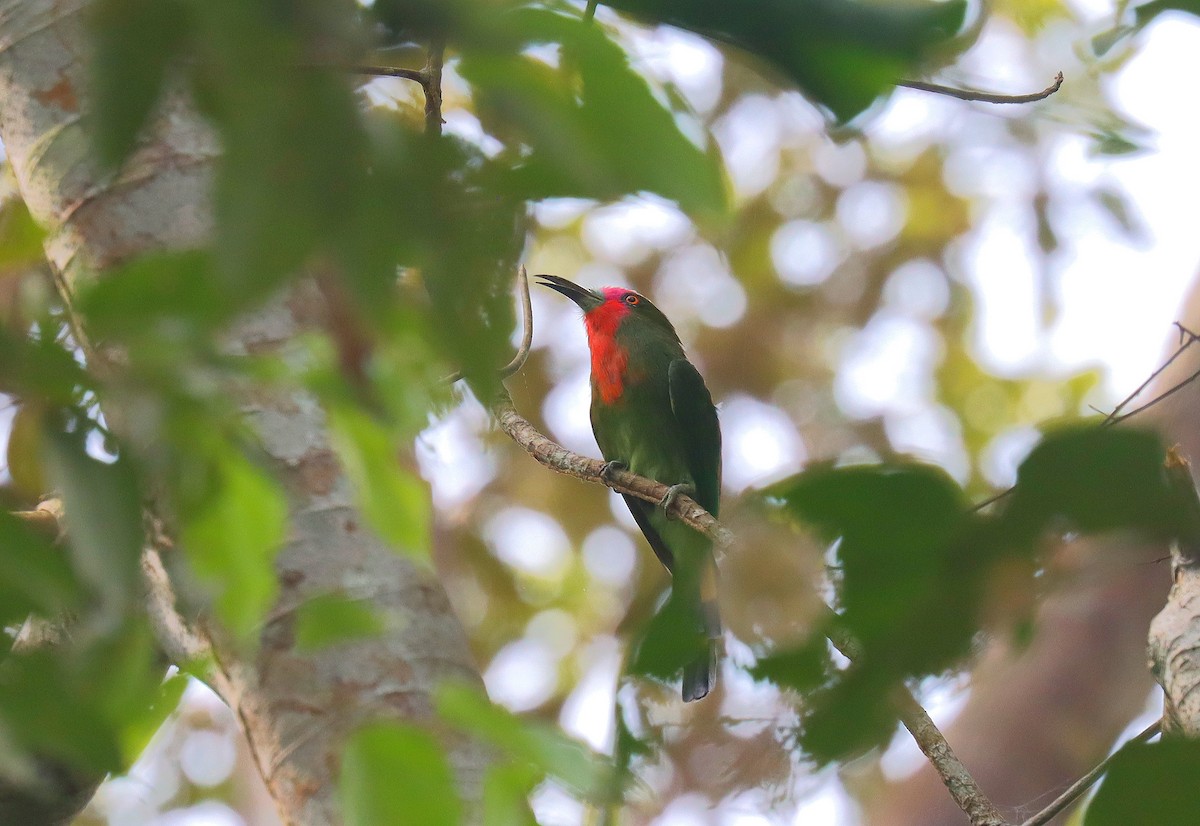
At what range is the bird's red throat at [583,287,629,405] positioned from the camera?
459cm

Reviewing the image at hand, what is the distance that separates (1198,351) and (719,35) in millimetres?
1076

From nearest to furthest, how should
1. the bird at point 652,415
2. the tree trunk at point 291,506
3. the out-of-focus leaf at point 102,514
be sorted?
the out-of-focus leaf at point 102,514
the tree trunk at point 291,506
the bird at point 652,415

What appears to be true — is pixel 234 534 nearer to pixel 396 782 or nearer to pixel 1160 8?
pixel 396 782

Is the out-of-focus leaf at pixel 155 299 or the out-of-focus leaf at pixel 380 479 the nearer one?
the out-of-focus leaf at pixel 155 299

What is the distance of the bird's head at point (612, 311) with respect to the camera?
479cm

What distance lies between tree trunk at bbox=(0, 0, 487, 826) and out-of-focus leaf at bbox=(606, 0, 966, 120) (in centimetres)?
56

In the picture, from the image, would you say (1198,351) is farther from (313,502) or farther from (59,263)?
(59,263)

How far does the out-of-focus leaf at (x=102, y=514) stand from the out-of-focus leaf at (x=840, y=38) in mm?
381

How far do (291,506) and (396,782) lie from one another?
84 centimetres

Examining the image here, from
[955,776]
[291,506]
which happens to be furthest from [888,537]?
[291,506]

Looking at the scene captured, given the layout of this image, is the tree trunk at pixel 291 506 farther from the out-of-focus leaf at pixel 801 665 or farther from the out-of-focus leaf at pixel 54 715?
the out-of-focus leaf at pixel 801 665

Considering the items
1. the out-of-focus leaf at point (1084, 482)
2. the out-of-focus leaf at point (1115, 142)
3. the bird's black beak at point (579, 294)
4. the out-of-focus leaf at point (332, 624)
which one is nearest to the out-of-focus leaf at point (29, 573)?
the out-of-focus leaf at point (332, 624)

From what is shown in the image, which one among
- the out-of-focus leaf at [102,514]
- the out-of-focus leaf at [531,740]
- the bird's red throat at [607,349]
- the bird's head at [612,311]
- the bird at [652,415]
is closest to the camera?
the out-of-focus leaf at [102,514]

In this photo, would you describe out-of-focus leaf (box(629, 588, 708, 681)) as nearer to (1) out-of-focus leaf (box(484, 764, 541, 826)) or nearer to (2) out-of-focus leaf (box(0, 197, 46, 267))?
(1) out-of-focus leaf (box(484, 764, 541, 826))
